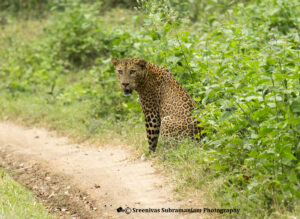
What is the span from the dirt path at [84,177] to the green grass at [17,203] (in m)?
0.29

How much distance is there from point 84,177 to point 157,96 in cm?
177

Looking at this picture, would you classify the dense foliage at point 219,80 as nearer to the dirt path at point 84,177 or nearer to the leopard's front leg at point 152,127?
the leopard's front leg at point 152,127

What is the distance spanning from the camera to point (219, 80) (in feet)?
20.3

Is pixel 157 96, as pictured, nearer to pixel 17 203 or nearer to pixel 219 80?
pixel 219 80

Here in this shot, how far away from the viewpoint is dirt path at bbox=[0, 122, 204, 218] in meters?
5.78

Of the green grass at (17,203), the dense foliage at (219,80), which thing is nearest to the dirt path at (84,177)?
the green grass at (17,203)

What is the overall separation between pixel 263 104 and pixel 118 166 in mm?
2946

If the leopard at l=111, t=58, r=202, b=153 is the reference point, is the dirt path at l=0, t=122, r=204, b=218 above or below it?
below

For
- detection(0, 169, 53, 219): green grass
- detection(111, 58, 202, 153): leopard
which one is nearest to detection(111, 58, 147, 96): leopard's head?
detection(111, 58, 202, 153): leopard

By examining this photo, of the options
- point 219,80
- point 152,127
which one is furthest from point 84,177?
point 219,80

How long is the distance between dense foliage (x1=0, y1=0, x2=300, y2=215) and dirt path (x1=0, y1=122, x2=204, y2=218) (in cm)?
57

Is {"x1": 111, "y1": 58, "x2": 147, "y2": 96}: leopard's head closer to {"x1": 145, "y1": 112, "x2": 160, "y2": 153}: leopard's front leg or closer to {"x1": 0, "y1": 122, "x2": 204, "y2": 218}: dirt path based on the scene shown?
{"x1": 145, "y1": 112, "x2": 160, "y2": 153}: leopard's front leg

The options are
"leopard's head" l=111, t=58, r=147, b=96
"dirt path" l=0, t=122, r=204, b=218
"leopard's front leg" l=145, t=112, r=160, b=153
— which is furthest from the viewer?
"leopard's front leg" l=145, t=112, r=160, b=153

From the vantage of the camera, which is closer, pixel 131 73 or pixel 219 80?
pixel 219 80
